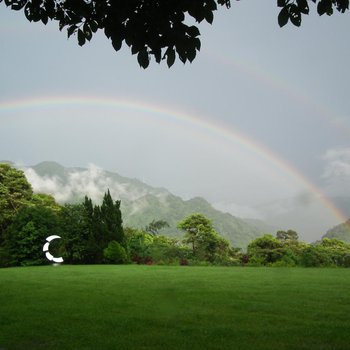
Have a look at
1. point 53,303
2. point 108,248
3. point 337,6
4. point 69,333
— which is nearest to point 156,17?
point 337,6

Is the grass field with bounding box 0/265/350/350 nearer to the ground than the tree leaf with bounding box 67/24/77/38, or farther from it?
nearer to the ground

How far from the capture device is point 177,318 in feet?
21.7

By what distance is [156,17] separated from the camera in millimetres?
3508

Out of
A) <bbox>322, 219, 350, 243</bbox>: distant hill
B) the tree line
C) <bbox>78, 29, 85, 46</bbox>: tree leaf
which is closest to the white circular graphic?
the tree line

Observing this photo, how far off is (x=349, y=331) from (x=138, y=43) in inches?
192

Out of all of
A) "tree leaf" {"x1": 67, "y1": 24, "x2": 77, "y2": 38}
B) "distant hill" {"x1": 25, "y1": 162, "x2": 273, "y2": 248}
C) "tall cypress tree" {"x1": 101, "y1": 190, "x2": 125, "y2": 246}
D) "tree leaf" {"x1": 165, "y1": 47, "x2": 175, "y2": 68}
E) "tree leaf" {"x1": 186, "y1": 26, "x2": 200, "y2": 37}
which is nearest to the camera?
"tree leaf" {"x1": 186, "y1": 26, "x2": 200, "y2": 37}

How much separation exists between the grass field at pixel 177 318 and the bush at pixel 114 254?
1381 cm

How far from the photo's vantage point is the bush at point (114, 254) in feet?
79.7

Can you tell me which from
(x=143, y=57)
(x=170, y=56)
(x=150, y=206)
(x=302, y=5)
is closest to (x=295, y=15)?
(x=302, y=5)

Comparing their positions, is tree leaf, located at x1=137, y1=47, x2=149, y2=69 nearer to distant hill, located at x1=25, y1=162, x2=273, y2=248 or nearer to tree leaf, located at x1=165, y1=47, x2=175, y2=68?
tree leaf, located at x1=165, y1=47, x2=175, y2=68

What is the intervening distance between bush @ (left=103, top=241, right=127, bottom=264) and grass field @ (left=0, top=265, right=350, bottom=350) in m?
13.8

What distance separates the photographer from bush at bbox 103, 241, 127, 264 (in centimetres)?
2430

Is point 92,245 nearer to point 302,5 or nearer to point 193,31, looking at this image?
point 193,31

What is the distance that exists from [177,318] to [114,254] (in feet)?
59.9
